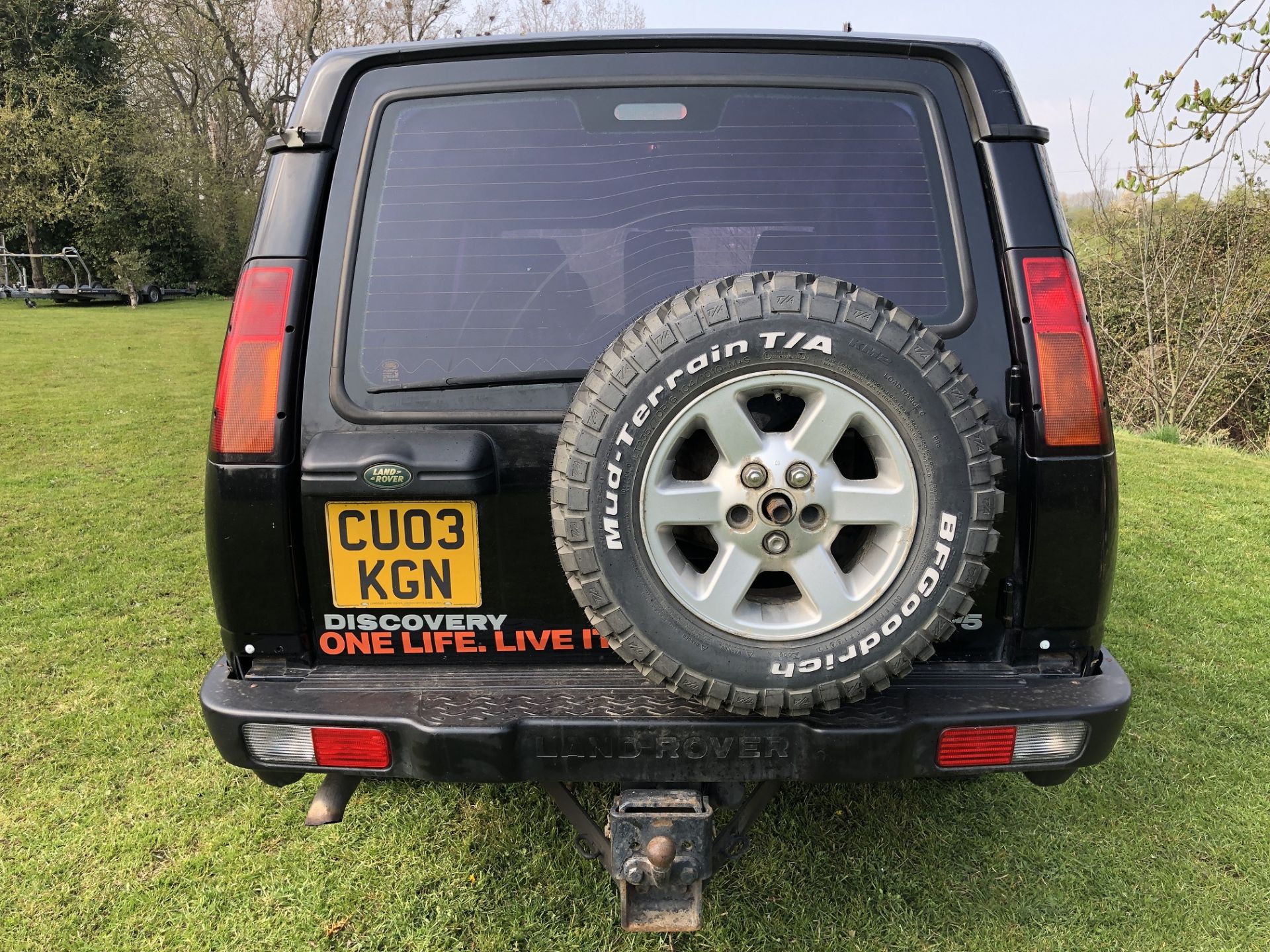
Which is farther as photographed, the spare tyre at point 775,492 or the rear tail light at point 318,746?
the rear tail light at point 318,746

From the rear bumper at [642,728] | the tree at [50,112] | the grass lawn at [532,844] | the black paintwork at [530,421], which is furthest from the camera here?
the tree at [50,112]

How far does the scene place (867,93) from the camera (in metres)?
1.94

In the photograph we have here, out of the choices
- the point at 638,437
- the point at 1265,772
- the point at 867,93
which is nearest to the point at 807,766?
the point at 638,437

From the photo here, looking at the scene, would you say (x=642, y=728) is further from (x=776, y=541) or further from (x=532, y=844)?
(x=532, y=844)

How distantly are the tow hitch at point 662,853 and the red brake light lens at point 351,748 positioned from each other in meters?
0.37

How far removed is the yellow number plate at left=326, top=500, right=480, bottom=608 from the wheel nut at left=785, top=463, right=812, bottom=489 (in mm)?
701

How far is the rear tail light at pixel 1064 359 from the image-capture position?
184 centimetres

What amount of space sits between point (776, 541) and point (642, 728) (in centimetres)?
49

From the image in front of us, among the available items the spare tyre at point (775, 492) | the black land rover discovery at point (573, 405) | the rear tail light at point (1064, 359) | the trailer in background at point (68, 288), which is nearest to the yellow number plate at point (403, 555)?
the black land rover discovery at point (573, 405)

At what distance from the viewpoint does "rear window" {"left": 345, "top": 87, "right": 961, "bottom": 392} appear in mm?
1920

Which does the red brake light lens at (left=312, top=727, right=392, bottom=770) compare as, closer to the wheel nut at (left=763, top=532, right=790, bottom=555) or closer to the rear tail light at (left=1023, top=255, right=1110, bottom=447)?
the wheel nut at (left=763, top=532, right=790, bottom=555)

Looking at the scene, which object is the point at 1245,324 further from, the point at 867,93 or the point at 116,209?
the point at 116,209

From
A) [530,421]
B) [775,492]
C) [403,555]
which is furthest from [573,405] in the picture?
[403,555]

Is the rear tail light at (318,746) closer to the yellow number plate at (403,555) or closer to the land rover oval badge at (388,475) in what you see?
the yellow number plate at (403,555)
